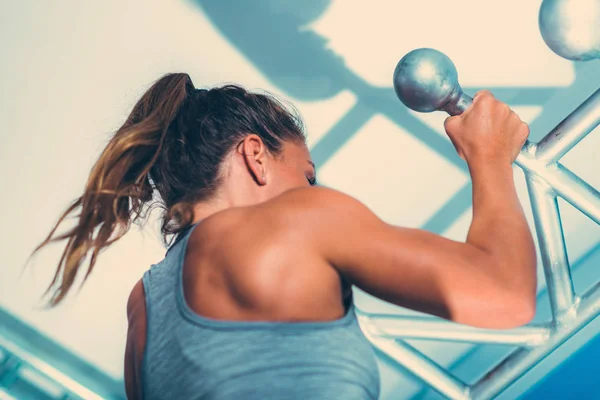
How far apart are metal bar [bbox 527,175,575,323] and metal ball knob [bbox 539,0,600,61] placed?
157mm

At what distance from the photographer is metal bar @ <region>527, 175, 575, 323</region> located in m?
0.72

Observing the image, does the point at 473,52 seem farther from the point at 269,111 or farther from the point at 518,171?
the point at 269,111

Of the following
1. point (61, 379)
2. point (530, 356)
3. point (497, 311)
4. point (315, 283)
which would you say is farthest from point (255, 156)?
point (61, 379)

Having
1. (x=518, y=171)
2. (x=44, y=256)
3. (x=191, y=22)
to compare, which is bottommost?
(x=44, y=256)

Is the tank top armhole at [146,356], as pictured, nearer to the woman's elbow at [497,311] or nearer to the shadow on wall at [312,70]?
the woman's elbow at [497,311]

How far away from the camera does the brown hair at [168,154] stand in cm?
73

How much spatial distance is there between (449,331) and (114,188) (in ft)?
1.62

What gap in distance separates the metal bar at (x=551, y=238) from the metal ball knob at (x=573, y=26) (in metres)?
0.16

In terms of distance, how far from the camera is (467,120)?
0.66m

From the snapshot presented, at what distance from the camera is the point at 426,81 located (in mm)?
633

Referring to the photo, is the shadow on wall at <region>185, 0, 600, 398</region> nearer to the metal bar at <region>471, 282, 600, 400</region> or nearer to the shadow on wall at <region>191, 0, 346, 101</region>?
the shadow on wall at <region>191, 0, 346, 101</region>

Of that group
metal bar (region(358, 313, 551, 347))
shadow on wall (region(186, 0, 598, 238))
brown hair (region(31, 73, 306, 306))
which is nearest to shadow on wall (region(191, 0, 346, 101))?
shadow on wall (region(186, 0, 598, 238))

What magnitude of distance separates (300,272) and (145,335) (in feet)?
0.76

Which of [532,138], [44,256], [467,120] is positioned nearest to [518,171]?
[532,138]
